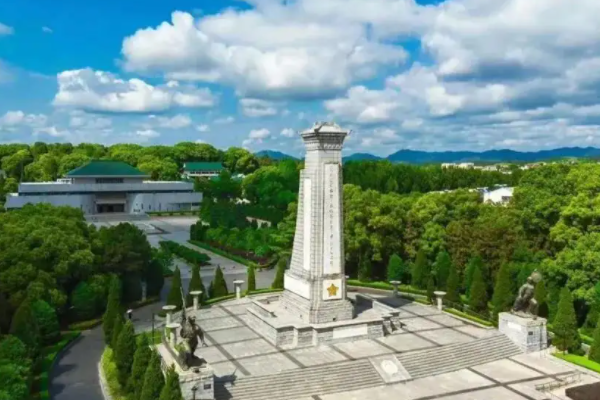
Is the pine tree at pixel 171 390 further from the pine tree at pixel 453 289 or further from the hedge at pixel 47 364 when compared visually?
the pine tree at pixel 453 289

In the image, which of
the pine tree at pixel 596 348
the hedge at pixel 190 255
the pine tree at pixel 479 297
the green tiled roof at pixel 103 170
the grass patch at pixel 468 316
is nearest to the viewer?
the pine tree at pixel 596 348

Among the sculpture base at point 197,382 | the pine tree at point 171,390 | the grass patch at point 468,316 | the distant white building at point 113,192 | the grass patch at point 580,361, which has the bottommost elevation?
the grass patch at point 580,361

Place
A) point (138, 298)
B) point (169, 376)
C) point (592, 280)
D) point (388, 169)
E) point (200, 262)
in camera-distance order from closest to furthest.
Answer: point (169, 376) < point (592, 280) < point (138, 298) < point (200, 262) < point (388, 169)

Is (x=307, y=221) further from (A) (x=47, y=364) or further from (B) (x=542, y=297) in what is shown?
(B) (x=542, y=297)

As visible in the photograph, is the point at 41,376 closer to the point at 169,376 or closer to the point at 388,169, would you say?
the point at 169,376

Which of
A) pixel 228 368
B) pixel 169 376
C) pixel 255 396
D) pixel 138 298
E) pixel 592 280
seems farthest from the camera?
pixel 138 298

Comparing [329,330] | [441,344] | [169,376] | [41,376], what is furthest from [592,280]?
[41,376]

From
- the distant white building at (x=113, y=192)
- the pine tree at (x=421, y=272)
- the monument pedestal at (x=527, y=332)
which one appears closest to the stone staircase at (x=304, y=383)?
the monument pedestal at (x=527, y=332)
